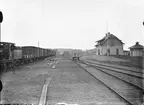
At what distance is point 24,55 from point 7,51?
934 cm

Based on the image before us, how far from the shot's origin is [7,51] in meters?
17.3

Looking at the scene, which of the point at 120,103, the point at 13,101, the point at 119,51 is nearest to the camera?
the point at 120,103

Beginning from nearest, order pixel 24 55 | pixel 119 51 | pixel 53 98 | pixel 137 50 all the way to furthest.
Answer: pixel 53 98 < pixel 137 50 < pixel 24 55 < pixel 119 51

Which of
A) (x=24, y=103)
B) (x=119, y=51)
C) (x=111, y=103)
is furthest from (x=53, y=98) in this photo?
(x=119, y=51)

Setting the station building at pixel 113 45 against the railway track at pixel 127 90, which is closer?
the railway track at pixel 127 90

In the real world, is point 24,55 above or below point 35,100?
above

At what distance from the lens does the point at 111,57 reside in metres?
29.5

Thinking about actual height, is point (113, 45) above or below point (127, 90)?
above

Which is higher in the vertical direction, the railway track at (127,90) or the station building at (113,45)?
the station building at (113,45)

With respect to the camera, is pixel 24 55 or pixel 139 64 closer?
pixel 139 64

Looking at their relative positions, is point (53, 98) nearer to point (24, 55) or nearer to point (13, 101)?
point (13, 101)

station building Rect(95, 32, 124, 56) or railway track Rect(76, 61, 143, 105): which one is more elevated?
station building Rect(95, 32, 124, 56)

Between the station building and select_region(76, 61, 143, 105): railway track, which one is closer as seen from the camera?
select_region(76, 61, 143, 105): railway track

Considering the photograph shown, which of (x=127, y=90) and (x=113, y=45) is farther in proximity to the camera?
(x=113, y=45)
